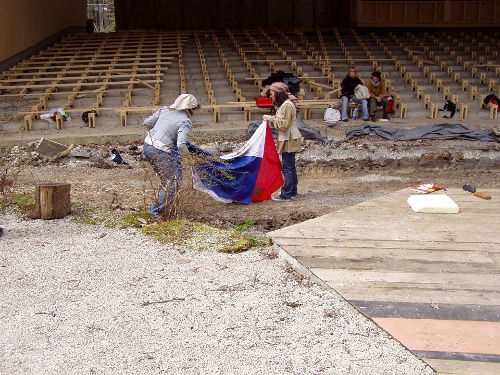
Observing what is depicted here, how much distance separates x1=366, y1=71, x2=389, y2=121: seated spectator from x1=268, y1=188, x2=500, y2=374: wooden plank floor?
708cm

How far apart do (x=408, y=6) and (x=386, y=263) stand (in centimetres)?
1757

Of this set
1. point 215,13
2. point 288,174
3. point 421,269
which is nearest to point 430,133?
point 288,174

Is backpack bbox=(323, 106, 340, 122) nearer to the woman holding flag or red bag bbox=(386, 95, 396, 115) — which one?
red bag bbox=(386, 95, 396, 115)

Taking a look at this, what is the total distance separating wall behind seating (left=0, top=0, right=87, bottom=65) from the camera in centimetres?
1580

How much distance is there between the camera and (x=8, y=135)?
11.5 m

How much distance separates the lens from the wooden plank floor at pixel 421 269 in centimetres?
323

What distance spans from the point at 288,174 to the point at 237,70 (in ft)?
29.1

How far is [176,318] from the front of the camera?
3.71 metres

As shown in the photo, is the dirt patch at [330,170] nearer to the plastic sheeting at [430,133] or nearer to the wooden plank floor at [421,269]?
the plastic sheeting at [430,133]

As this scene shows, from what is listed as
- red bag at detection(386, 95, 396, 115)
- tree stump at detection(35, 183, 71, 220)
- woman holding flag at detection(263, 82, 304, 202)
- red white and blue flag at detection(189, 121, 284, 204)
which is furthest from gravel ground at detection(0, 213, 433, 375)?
red bag at detection(386, 95, 396, 115)

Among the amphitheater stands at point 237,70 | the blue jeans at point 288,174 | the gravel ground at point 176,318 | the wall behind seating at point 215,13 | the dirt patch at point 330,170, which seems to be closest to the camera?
the gravel ground at point 176,318

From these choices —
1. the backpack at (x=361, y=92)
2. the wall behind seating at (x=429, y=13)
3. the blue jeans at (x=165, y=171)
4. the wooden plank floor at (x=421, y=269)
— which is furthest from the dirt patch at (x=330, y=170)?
the wall behind seating at (x=429, y=13)

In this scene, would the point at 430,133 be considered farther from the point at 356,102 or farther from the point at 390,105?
the point at 356,102

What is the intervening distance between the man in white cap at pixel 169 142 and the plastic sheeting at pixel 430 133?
5.29 metres
